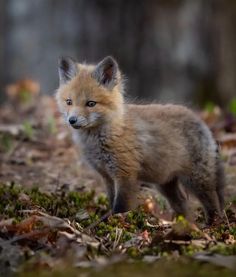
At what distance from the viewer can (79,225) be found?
17.3 feet

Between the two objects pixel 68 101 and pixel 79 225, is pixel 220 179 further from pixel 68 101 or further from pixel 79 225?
pixel 79 225

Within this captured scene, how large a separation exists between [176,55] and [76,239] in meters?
9.59

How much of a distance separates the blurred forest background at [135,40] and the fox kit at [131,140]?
6152 mm

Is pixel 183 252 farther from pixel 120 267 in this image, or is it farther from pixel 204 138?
pixel 204 138

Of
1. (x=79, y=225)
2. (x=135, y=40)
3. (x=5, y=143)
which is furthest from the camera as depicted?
(x=135, y=40)

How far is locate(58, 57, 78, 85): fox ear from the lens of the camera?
7031 mm

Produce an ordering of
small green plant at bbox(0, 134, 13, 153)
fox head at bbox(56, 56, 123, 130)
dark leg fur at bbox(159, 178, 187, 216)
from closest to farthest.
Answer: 1. fox head at bbox(56, 56, 123, 130)
2. dark leg fur at bbox(159, 178, 187, 216)
3. small green plant at bbox(0, 134, 13, 153)

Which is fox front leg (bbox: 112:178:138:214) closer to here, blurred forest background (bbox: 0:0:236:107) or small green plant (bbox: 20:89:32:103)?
small green plant (bbox: 20:89:32:103)

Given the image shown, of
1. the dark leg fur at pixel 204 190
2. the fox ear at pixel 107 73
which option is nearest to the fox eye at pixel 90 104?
the fox ear at pixel 107 73

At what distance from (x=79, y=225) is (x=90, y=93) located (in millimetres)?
1854

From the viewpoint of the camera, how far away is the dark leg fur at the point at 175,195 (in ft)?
23.9

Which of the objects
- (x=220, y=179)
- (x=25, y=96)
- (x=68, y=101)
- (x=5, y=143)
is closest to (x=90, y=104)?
(x=68, y=101)

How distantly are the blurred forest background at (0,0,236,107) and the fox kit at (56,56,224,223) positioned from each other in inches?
242

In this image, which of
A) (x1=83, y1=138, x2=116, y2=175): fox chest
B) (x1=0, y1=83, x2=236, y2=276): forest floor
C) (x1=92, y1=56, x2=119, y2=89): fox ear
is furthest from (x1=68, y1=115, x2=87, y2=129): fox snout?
(x1=0, y1=83, x2=236, y2=276): forest floor
